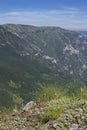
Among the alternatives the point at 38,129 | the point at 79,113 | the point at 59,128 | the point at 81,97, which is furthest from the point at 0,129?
the point at 81,97

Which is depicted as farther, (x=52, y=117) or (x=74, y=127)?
(x=52, y=117)

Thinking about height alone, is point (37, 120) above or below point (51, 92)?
below

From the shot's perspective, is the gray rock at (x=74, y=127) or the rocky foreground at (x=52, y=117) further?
the rocky foreground at (x=52, y=117)

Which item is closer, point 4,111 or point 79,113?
point 79,113

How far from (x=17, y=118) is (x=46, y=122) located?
116cm

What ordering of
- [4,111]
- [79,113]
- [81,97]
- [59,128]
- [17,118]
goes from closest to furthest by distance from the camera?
1. [59,128]
2. [79,113]
3. [17,118]
4. [81,97]
5. [4,111]

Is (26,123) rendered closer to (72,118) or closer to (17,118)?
(17,118)

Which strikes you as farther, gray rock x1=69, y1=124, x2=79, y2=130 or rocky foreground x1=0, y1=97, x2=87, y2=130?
rocky foreground x1=0, y1=97, x2=87, y2=130

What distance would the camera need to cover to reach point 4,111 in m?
12.3

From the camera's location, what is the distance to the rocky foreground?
30.3 ft

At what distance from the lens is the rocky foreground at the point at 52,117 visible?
9234 mm

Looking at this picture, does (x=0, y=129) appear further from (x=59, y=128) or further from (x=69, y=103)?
(x=69, y=103)

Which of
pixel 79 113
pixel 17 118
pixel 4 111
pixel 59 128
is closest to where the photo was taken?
pixel 59 128

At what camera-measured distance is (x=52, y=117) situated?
32.5 feet
